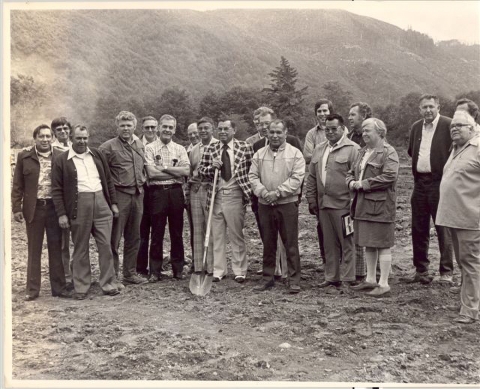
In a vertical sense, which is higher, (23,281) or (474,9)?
(474,9)

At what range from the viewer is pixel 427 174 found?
5559 mm

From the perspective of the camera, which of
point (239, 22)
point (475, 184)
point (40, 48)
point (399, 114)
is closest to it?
point (475, 184)

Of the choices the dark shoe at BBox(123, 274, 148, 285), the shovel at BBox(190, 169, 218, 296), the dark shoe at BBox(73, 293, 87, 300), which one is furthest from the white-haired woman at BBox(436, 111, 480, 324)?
the dark shoe at BBox(73, 293, 87, 300)

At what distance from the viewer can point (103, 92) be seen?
24.1ft

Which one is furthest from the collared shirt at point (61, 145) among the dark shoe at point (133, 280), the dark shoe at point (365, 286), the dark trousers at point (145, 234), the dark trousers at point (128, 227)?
the dark shoe at point (365, 286)

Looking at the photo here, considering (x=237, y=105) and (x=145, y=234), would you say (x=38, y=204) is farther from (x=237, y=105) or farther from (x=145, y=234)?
(x=237, y=105)

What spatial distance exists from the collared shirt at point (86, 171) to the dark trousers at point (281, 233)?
5.73 feet

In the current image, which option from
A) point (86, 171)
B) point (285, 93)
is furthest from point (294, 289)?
point (285, 93)

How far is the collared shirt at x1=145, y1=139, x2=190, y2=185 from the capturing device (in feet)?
19.8

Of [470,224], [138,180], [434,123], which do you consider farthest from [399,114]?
[138,180]

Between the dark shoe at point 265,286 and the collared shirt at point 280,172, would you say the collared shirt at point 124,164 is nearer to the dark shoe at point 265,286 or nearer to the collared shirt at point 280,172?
the collared shirt at point 280,172

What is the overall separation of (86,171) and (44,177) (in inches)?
16.8

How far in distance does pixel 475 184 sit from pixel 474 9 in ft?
4.88

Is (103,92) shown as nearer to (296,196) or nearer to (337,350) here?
(296,196)
